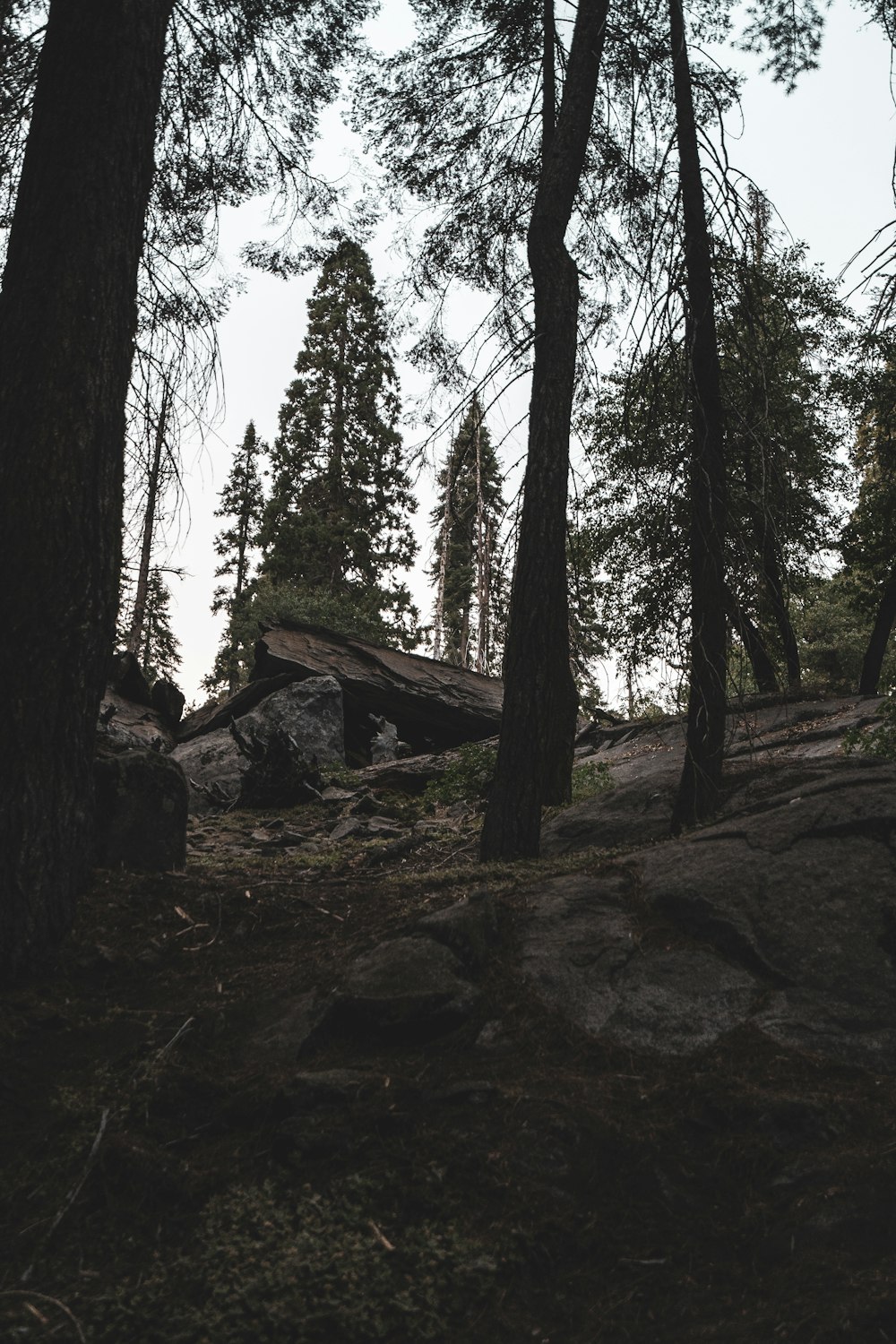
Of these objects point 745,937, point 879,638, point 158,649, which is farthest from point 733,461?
point 158,649

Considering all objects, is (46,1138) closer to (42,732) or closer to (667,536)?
(42,732)

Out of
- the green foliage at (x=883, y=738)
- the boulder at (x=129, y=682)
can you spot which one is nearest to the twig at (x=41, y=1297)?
the green foliage at (x=883, y=738)

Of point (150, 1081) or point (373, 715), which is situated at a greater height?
point (373, 715)

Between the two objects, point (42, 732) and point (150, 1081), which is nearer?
point (150, 1081)

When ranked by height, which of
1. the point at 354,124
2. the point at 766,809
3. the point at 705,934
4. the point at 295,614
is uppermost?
the point at 354,124

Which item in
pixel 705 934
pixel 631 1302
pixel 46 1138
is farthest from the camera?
pixel 705 934

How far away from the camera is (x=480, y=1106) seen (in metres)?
2.76

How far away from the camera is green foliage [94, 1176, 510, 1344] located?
2.03 metres

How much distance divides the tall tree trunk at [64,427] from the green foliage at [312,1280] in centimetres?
179

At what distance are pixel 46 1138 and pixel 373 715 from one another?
1180 centimetres

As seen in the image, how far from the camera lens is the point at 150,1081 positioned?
2916 mm

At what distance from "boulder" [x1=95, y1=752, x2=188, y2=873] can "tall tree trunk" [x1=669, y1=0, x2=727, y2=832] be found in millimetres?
3297

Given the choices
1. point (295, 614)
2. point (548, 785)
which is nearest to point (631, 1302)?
point (548, 785)

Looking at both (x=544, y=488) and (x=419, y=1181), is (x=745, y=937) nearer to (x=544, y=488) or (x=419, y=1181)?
(x=419, y=1181)
